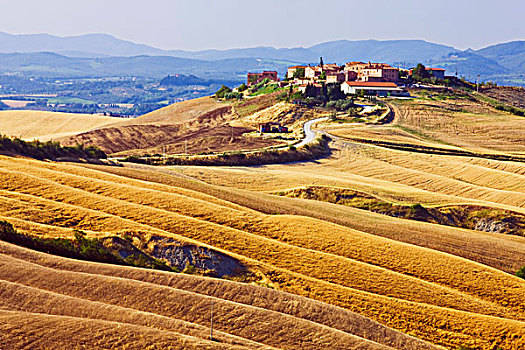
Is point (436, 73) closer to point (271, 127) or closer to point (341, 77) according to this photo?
point (341, 77)

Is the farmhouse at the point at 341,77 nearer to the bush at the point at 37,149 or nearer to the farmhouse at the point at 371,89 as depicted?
the farmhouse at the point at 371,89

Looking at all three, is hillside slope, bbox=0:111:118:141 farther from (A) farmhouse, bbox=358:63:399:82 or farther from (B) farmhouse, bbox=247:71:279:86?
(A) farmhouse, bbox=358:63:399:82

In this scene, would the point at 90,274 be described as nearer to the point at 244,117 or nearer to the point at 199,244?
the point at 199,244

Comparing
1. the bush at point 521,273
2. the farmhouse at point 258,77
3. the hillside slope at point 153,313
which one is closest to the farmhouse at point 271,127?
the farmhouse at point 258,77

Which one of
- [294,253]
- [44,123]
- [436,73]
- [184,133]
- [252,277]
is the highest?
[436,73]

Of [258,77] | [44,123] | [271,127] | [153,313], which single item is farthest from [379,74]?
[153,313]

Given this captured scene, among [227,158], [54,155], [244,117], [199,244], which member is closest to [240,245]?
[199,244]
